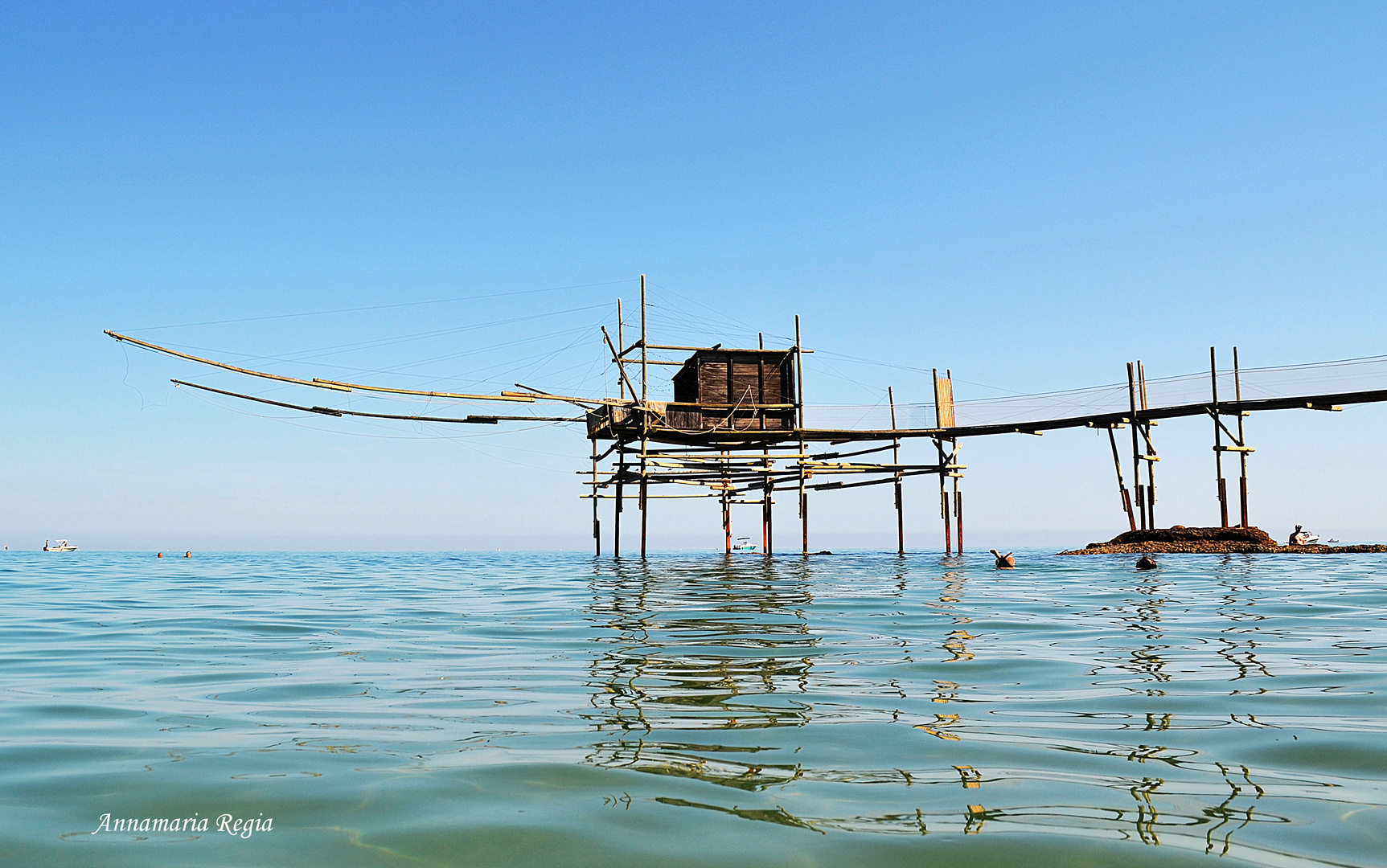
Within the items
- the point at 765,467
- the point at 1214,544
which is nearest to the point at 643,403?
the point at 765,467

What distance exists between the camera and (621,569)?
25.3 m

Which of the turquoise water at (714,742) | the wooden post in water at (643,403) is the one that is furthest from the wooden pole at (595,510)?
the turquoise water at (714,742)

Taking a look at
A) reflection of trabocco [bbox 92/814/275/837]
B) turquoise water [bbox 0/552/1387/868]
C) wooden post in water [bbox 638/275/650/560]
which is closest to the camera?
turquoise water [bbox 0/552/1387/868]

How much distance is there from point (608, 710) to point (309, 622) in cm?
745

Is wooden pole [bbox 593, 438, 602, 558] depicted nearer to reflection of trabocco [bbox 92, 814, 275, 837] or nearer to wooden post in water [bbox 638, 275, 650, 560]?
wooden post in water [bbox 638, 275, 650, 560]

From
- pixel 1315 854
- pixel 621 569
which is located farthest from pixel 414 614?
pixel 621 569

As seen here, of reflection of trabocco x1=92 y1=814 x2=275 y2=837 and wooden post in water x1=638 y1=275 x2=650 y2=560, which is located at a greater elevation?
wooden post in water x1=638 y1=275 x2=650 y2=560

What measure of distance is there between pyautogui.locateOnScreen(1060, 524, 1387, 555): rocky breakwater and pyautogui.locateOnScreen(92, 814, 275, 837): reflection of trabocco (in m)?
29.8

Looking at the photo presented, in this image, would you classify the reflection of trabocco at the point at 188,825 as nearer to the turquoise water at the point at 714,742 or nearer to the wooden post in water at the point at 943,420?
the turquoise water at the point at 714,742

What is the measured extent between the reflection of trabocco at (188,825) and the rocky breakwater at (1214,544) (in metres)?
29.8

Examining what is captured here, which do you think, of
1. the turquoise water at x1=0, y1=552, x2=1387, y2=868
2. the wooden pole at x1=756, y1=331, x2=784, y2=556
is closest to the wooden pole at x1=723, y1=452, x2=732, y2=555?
the wooden pole at x1=756, y1=331, x2=784, y2=556

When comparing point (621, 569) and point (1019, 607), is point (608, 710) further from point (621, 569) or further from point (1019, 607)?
point (621, 569)

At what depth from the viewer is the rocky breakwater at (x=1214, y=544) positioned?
28.0m

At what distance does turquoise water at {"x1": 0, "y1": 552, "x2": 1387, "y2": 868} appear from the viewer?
10.5ft
